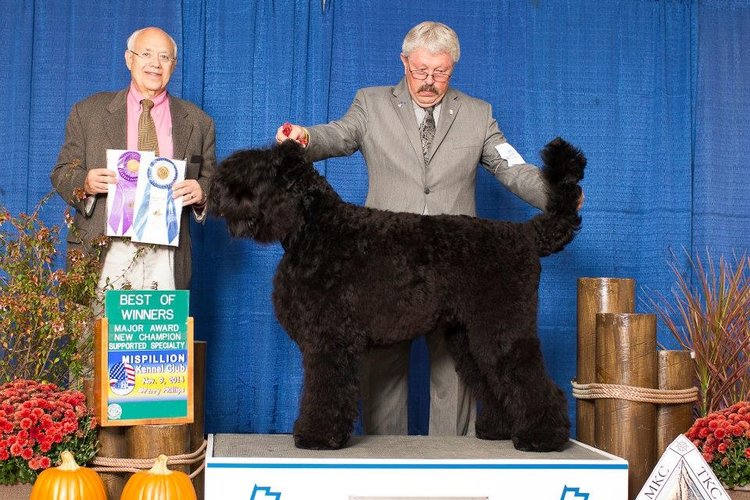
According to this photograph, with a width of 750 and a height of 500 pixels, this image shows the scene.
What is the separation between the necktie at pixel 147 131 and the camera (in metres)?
3.03

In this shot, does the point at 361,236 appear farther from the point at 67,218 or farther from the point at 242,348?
the point at 242,348

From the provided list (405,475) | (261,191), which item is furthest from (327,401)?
(261,191)

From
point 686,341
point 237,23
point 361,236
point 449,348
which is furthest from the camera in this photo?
point 237,23

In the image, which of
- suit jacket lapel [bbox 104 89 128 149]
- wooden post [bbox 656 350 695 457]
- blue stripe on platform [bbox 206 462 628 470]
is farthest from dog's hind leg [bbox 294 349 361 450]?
suit jacket lapel [bbox 104 89 128 149]

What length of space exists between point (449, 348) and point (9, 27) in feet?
8.34

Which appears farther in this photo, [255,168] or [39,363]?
[39,363]

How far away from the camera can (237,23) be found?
3.84m

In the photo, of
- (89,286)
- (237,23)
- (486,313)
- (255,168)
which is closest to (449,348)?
(486,313)

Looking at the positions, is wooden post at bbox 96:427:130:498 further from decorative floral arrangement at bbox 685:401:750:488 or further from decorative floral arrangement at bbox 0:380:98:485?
decorative floral arrangement at bbox 685:401:750:488

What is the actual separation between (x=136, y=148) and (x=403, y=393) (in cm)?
135

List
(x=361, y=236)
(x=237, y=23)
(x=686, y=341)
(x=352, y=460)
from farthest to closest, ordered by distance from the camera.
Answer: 1. (x=237, y=23)
2. (x=686, y=341)
3. (x=361, y=236)
4. (x=352, y=460)

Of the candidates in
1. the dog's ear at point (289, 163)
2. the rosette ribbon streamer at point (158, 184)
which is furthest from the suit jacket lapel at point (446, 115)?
the rosette ribbon streamer at point (158, 184)

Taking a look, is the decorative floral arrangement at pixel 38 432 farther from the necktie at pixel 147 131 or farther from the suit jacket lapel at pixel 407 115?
the suit jacket lapel at pixel 407 115

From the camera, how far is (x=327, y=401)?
89.9 inches
